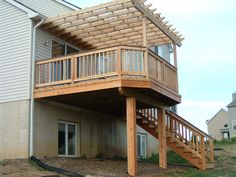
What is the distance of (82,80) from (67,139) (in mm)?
3328

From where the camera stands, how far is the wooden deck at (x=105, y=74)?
47.7 ft

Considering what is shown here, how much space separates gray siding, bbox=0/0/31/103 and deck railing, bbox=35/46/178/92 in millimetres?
581

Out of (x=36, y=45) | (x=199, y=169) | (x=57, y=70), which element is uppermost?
(x=36, y=45)

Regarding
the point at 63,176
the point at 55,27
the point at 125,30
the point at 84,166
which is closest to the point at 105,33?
the point at 125,30

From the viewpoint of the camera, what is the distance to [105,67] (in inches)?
599

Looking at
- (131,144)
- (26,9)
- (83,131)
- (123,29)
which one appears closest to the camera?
(131,144)

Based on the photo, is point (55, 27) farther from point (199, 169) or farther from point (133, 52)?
point (199, 169)

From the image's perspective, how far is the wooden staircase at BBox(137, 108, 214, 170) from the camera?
17938mm

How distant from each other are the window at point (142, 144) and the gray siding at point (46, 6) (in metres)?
8.14

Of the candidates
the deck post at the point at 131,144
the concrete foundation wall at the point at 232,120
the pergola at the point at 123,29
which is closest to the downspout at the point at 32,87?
the pergola at the point at 123,29

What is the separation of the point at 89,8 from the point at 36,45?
2.91 m

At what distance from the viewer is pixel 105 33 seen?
17.8 m

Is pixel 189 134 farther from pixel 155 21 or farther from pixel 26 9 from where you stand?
pixel 26 9

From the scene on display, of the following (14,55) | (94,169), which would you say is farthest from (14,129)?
(94,169)
